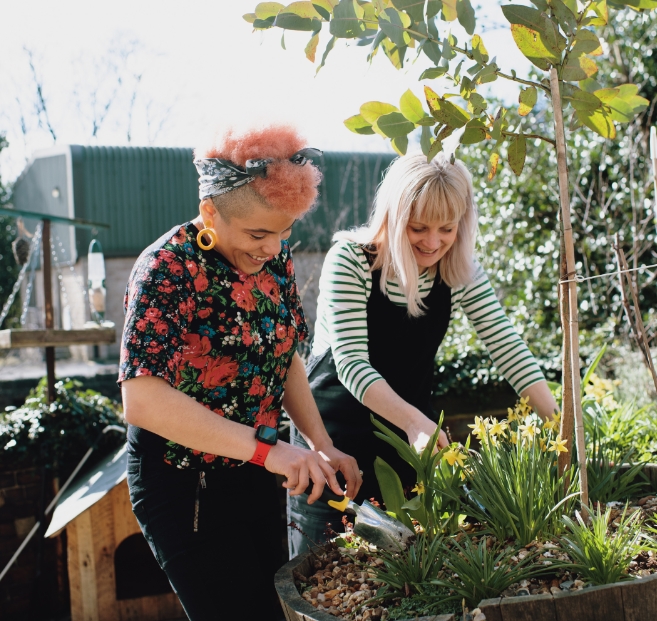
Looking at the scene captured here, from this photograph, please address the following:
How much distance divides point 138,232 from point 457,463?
12.3 meters

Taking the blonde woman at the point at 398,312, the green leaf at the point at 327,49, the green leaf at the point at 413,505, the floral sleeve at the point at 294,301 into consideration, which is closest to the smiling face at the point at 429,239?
the blonde woman at the point at 398,312

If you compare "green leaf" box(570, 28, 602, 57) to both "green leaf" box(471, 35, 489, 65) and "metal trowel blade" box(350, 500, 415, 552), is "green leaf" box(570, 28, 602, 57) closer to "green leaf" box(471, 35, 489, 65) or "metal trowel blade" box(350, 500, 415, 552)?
"green leaf" box(471, 35, 489, 65)

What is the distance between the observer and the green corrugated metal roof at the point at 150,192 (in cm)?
1281

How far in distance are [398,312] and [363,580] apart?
0.89 metres

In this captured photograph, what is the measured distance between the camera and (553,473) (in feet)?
5.45

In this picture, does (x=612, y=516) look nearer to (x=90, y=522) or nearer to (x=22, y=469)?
(x=90, y=522)

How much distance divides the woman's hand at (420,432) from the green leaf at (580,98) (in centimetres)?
80

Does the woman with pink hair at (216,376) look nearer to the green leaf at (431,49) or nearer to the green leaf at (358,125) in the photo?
the green leaf at (358,125)

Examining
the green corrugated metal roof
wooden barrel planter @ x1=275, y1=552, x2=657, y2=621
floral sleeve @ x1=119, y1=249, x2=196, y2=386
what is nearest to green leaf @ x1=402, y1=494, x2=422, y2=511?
wooden barrel planter @ x1=275, y1=552, x2=657, y2=621

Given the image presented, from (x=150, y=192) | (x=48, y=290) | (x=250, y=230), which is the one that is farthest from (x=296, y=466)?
(x=150, y=192)

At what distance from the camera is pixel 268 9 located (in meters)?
1.47

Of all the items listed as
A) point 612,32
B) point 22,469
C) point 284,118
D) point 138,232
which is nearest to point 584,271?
point 612,32

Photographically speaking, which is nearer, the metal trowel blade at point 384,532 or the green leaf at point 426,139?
the metal trowel blade at point 384,532

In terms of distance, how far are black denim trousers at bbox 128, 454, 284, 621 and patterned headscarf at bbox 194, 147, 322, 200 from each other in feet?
2.11
